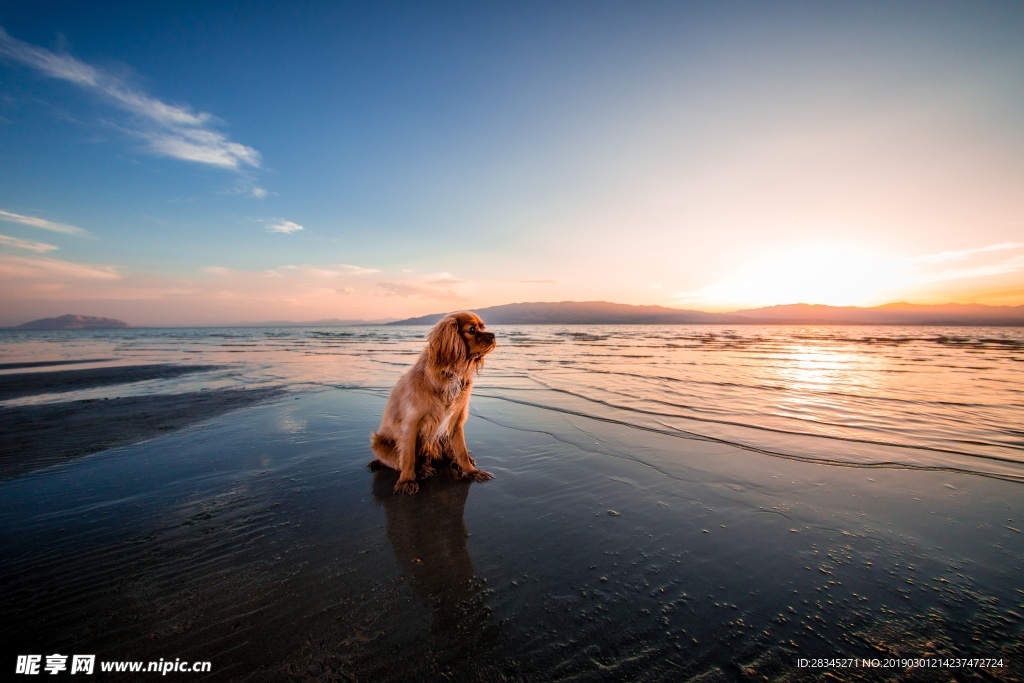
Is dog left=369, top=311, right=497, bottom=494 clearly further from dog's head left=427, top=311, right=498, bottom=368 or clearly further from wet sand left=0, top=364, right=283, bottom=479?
wet sand left=0, top=364, right=283, bottom=479

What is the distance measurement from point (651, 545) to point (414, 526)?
2.10m

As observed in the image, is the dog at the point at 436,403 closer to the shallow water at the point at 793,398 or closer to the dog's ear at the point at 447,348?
the dog's ear at the point at 447,348

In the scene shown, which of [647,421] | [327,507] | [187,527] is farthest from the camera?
[647,421]

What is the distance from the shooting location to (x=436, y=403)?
A: 439cm

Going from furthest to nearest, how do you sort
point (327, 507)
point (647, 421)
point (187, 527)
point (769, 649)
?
point (647, 421)
point (327, 507)
point (187, 527)
point (769, 649)

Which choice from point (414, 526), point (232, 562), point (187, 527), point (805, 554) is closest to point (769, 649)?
point (805, 554)

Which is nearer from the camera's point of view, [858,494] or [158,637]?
[158,637]

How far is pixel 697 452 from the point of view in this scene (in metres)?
5.03

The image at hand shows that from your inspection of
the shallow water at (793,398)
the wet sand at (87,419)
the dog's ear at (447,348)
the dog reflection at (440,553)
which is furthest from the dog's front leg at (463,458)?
the wet sand at (87,419)

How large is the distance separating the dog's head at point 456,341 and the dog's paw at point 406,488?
55.8 inches

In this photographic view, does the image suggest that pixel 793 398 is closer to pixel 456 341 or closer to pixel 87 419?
pixel 456 341

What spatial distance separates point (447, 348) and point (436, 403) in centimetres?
68

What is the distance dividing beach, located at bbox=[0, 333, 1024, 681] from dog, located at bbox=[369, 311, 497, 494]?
0.31m

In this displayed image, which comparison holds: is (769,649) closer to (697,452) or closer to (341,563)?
(341,563)
